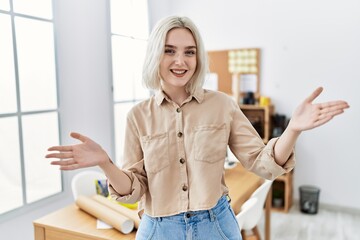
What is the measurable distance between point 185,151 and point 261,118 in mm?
2895

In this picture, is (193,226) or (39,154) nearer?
(193,226)

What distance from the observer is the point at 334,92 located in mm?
3605

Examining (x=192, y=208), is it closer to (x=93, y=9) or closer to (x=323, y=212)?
(x=93, y=9)

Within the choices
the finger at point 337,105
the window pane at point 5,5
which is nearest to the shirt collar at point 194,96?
the finger at point 337,105

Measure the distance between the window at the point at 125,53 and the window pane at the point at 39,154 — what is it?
2.61 feet

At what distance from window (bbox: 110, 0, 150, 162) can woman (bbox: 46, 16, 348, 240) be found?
7.34 ft

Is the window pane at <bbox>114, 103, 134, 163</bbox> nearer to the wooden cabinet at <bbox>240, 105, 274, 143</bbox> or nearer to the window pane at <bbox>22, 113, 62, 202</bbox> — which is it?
the window pane at <bbox>22, 113, 62, 202</bbox>

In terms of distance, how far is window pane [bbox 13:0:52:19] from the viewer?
2329 millimetres

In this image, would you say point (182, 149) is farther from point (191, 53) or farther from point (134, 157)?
point (191, 53)

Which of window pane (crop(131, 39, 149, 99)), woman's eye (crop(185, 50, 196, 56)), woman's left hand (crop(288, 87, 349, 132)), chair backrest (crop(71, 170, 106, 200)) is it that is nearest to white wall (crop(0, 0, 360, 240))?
window pane (crop(131, 39, 149, 99))

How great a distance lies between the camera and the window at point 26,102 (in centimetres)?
225

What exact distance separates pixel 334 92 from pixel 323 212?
51.4 inches

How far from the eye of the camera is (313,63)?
368 cm

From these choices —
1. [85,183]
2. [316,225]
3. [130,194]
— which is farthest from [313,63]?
[130,194]
